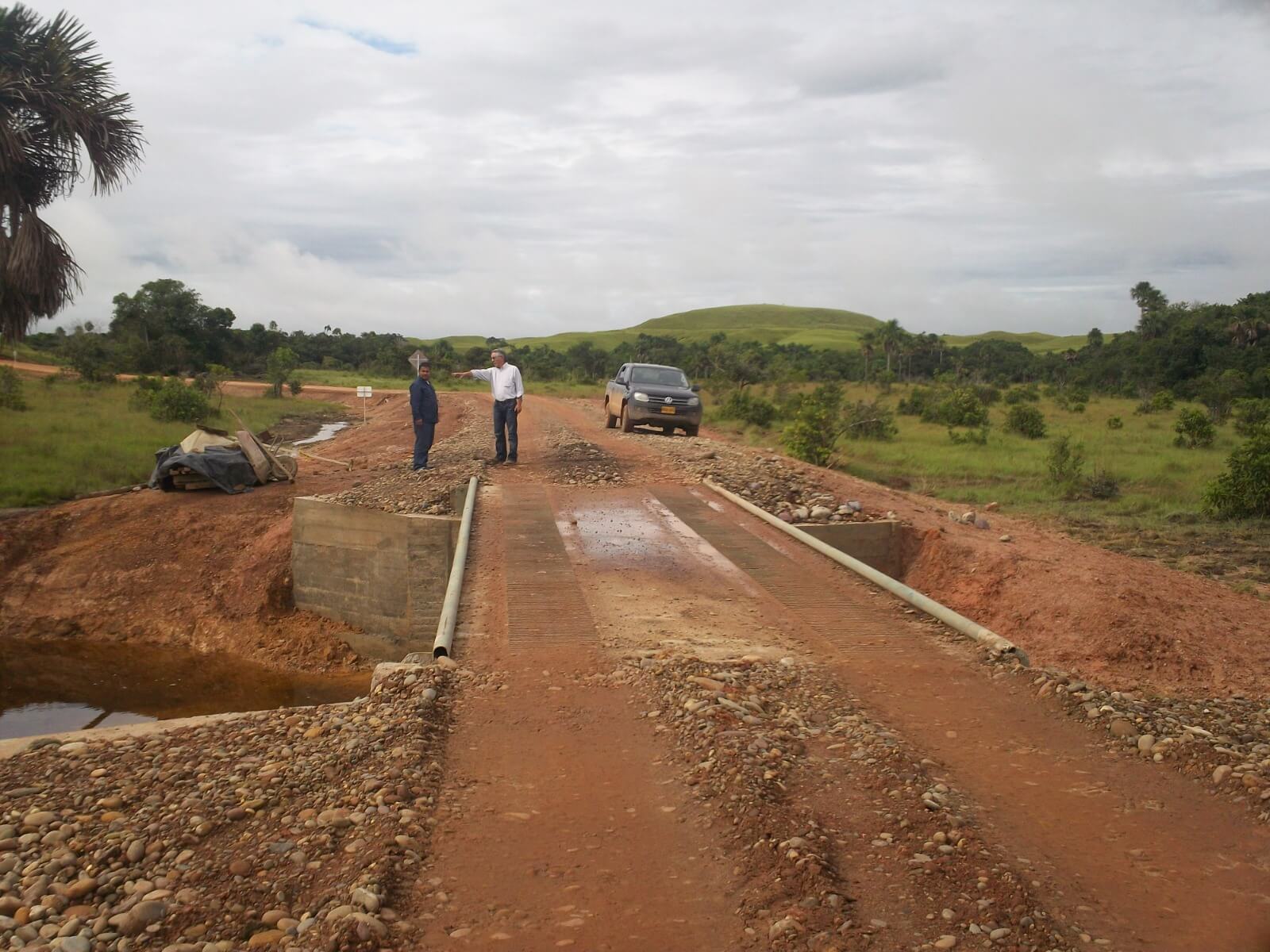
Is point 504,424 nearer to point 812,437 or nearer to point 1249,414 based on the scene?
point 812,437

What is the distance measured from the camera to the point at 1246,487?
1401cm

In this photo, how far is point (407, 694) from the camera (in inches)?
231

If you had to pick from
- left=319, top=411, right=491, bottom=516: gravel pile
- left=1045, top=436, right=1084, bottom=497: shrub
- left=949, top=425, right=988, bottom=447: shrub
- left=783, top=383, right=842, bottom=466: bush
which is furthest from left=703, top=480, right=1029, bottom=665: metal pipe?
left=949, top=425, right=988, bottom=447: shrub

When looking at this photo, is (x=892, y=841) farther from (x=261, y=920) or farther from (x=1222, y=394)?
(x=1222, y=394)

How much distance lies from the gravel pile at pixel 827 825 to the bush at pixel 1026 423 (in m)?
21.1

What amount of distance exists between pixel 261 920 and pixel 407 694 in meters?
2.19

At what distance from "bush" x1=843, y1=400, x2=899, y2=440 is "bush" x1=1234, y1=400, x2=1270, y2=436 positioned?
25.7ft

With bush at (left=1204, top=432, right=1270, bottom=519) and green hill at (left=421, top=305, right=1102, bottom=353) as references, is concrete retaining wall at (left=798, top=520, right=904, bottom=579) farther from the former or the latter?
green hill at (left=421, top=305, right=1102, bottom=353)

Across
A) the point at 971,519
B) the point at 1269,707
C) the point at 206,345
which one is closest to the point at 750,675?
the point at 1269,707

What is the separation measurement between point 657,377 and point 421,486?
8578 millimetres

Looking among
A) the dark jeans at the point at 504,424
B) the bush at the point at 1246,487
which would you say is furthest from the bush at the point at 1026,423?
the dark jeans at the point at 504,424

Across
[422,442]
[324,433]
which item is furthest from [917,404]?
[422,442]

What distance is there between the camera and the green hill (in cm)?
12594

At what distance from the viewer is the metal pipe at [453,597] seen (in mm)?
6664
